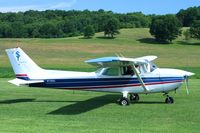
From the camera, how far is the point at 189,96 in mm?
18734

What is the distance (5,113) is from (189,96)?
330 inches

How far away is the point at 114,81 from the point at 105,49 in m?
58.0

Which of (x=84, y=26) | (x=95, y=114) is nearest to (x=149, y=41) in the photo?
(x=84, y=26)

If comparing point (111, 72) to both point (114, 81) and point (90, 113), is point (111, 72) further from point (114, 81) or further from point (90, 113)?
point (90, 113)

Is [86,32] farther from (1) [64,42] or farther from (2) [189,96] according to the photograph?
(2) [189,96]

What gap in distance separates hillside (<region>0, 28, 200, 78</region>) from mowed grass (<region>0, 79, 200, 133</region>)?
39.0 m

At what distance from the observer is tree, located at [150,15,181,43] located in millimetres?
96188

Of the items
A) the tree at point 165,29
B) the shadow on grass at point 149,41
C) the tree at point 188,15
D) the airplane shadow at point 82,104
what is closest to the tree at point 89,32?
the shadow on grass at point 149,41

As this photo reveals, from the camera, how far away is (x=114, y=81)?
16.5 m

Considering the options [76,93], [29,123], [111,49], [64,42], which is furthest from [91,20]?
[29,123]

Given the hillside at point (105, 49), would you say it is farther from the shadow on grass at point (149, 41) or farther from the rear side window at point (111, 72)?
the rear side window at point (111, 72)

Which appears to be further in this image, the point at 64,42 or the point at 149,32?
the point at 149,32

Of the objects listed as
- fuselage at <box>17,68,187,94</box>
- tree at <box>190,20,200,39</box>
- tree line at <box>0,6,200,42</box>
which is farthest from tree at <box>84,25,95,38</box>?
fuselage at <box>17,68,187,94</box>

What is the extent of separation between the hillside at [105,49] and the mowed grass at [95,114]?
128 feet
